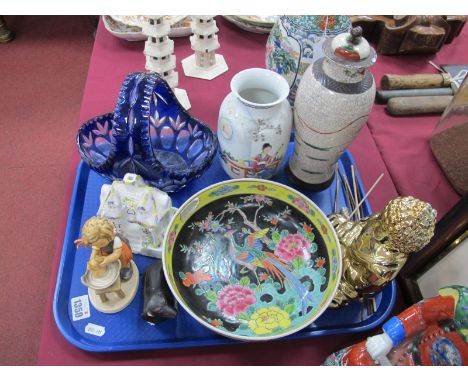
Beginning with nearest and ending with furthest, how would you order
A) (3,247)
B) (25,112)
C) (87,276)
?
(87,276)
(3,247)
(25,112)

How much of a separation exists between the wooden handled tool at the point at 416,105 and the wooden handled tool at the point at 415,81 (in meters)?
0.04

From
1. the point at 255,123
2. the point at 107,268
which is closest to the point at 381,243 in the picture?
Result: the point at 255,123

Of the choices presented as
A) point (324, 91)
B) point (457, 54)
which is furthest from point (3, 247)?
point (457, 54)

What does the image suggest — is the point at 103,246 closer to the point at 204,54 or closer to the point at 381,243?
the point at 381,243

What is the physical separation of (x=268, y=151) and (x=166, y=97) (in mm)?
221

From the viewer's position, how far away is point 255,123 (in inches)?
23.8

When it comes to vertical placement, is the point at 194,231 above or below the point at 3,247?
above

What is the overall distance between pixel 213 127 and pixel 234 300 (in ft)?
1.24

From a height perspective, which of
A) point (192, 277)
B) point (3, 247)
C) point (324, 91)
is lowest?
point (3, 247)

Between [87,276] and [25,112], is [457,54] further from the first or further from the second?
[25,112]

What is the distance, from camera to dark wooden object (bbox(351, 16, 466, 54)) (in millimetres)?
929

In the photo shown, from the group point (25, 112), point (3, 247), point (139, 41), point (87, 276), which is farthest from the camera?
point (25, 112)

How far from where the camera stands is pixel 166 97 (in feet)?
2.40

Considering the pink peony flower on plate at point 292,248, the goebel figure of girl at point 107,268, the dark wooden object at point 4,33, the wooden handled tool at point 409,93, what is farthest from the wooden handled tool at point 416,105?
the dark wooden object at point 4,33
